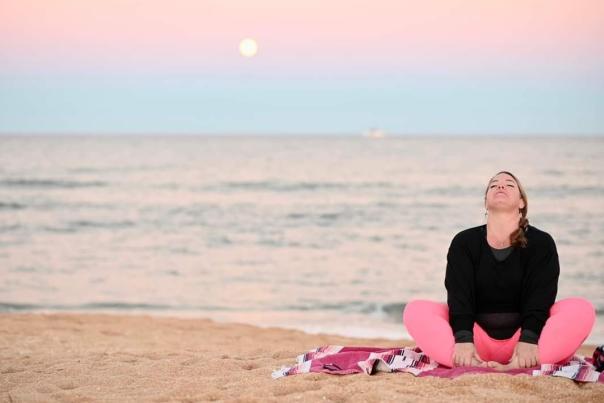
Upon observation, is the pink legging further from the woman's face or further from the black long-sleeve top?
the woman's face

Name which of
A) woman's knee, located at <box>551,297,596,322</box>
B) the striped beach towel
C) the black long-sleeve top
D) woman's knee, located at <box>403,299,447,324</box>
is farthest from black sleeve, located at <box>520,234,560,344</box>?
woman's knee, located at <box>403,299,447,324</box>

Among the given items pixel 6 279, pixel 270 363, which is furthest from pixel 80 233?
pixel 270 363

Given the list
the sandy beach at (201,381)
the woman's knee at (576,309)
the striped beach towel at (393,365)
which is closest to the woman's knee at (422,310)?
the striped beach towel at (393,365)

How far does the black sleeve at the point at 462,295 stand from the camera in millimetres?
5070

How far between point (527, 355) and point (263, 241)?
1673 centimetres

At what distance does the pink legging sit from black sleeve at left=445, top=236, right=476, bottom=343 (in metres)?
0.10

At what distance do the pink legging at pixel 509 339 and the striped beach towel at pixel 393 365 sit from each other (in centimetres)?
10

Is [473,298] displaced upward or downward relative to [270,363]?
upward

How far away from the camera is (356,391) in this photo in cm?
458

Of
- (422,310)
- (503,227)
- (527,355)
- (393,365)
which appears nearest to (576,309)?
(527,355)

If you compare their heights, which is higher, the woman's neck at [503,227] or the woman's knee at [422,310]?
the woman's neck at [503,227]

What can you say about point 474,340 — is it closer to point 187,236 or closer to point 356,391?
point 356,391

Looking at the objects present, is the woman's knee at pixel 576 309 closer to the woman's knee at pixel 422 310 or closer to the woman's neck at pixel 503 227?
the woman's neck at pixel 503 227

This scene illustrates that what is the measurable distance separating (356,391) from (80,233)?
1932cm
